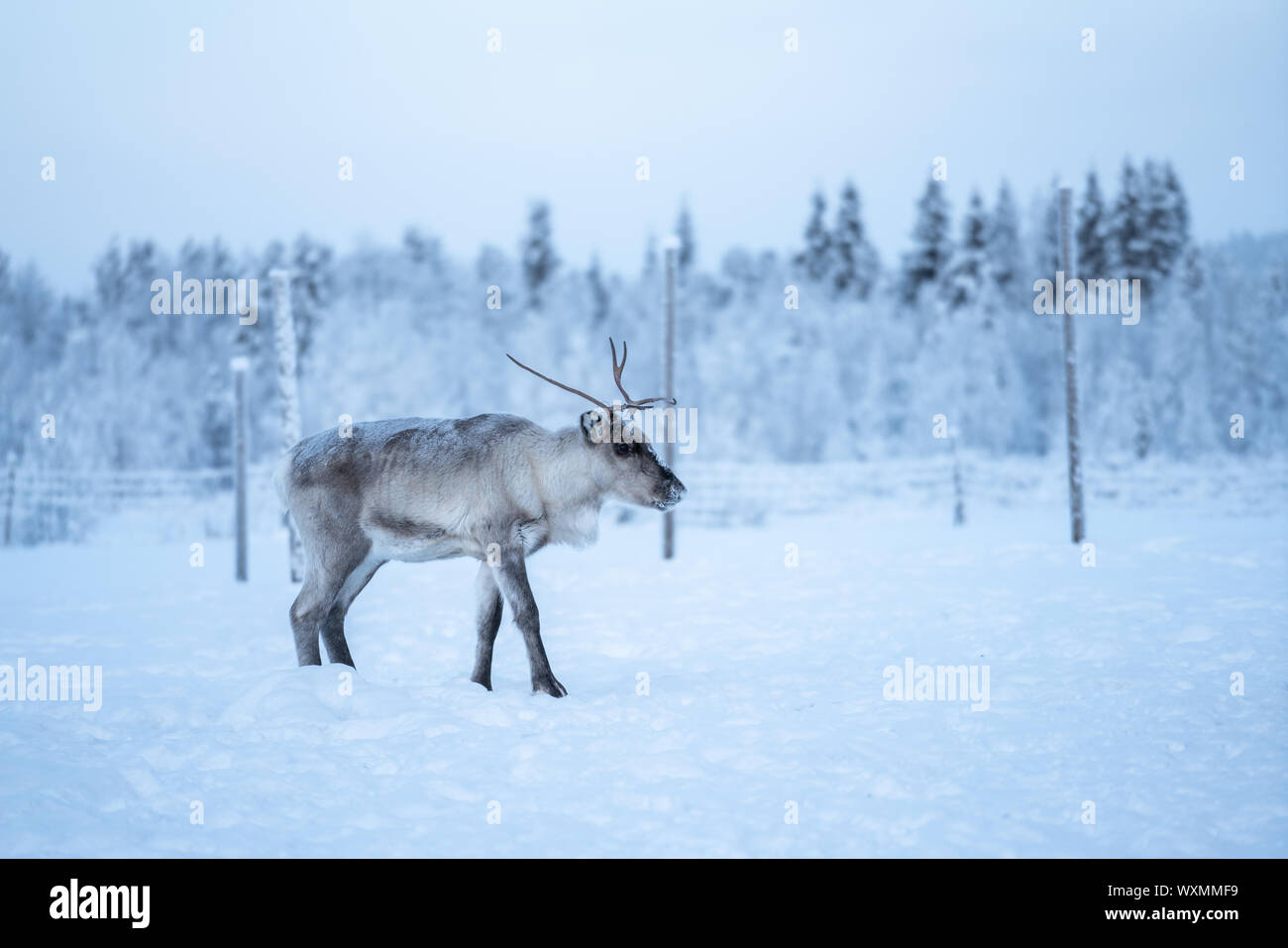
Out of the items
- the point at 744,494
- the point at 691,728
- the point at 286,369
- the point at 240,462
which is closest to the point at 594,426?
the point at 691,728

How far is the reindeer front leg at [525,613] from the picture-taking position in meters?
6.15

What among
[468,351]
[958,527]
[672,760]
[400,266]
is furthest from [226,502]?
[400,266]

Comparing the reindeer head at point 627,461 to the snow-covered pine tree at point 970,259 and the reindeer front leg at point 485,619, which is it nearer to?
the reindeer front leg at point 485,619

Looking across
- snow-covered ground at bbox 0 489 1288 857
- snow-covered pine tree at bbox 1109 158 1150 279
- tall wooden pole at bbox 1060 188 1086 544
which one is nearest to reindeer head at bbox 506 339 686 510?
snow-covered ground at bbox 0 489 1288 857

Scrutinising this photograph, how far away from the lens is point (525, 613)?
6188mm

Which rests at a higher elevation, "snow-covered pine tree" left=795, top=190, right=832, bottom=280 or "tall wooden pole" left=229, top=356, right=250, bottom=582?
"snow-covered pine tree" left=795, top=190, right=832, bottom=280

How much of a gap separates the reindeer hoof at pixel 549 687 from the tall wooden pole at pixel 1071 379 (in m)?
9.20

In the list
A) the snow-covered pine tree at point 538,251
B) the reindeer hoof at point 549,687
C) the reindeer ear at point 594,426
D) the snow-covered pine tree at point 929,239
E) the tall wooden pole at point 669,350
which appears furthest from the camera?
the snow-covered pine tree at point 538,251

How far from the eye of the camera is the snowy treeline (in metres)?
31.5

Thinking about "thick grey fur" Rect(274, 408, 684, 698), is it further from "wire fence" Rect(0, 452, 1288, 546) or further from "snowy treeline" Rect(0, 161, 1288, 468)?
"snowy treeline" Rect(0, 161, 1288, 468)

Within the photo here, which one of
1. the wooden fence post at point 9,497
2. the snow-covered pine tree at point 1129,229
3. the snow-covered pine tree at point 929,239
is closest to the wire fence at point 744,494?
the wooden fence post at point 9,497
